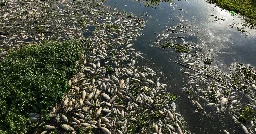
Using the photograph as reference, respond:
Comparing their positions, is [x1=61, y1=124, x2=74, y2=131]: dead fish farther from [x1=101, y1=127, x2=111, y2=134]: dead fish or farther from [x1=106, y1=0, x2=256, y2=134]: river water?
[x1=106, y1=0, x2=256, y2=134]: river water

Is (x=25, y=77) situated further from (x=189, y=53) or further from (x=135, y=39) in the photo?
(x=189, y=53)

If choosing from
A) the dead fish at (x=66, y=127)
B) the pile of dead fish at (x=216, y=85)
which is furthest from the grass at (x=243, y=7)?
the dead fish at (x=66, y=127)

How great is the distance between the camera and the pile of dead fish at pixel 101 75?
13.1m

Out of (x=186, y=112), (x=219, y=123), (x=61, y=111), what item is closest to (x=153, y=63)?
(x=186, y=112)

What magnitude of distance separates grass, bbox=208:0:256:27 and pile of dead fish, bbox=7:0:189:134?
8.84 m

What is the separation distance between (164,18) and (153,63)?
6609 mm

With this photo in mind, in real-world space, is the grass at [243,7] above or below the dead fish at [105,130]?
above

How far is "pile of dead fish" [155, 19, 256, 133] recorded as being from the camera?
560 inches

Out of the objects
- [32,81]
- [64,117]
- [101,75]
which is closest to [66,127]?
[64,117]

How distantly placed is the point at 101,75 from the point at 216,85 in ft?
23.3

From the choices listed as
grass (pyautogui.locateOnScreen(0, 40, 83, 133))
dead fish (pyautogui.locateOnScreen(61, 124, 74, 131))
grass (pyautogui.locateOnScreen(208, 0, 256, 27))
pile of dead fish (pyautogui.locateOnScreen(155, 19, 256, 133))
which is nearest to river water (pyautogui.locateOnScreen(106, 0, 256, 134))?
pile of dead fish (pyautogui.locateOnScreen(155, 19, 256, 133))

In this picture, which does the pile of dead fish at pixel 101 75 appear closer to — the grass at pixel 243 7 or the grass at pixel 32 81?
the grass at pixel 32 81

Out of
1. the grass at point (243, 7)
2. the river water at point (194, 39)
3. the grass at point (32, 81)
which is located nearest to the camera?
the grass at point (32, 81)

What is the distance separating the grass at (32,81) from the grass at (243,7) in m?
15.3
